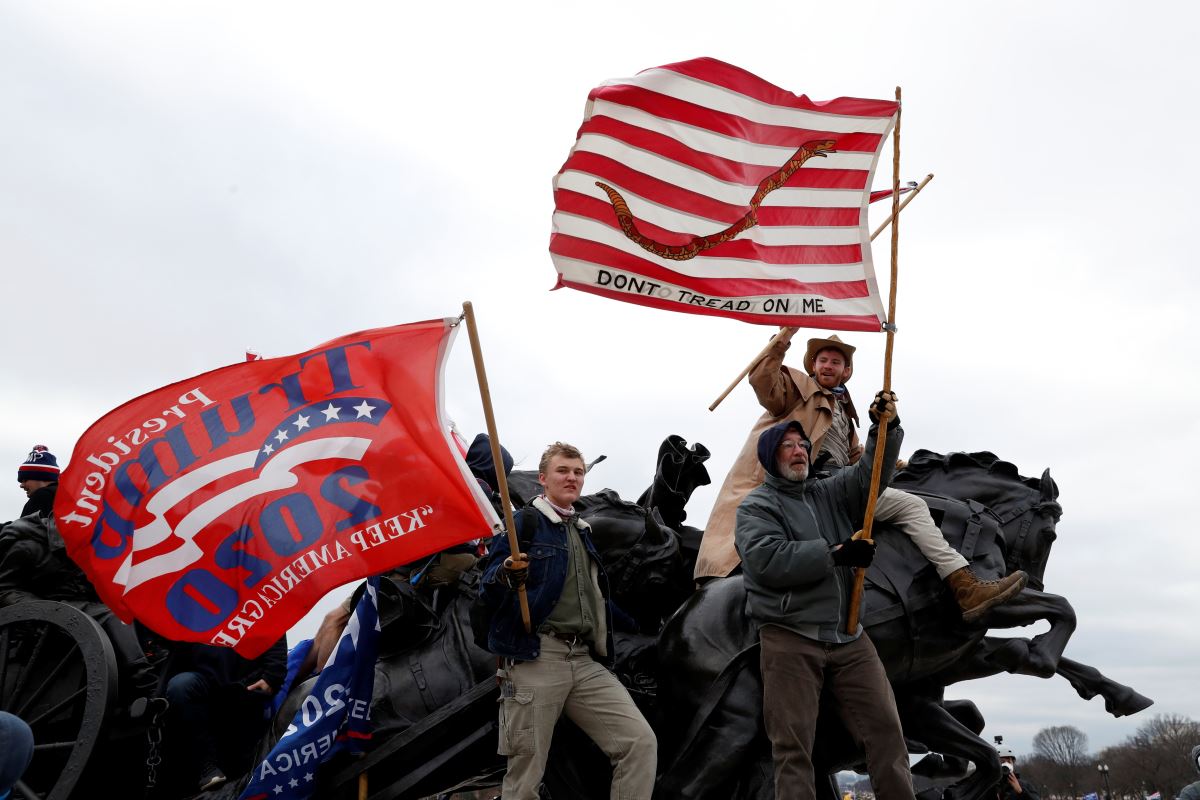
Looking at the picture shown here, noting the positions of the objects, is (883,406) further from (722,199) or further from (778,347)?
(722,199)

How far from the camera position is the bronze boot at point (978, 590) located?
671 cm

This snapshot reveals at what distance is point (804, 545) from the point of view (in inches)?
225

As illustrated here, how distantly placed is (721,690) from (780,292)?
92.3 inches

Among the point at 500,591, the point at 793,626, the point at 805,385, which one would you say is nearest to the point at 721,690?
the point at 793,626

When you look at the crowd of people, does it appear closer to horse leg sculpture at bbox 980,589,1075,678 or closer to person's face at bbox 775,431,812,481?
person's face at bbox 775,431,812,481

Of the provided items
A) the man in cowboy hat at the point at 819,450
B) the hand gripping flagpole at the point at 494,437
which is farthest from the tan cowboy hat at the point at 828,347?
the hand gripping flagpole at the point at 494,437

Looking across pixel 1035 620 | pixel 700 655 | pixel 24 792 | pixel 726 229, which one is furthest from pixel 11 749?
pixel 1035 620

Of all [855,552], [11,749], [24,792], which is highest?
[855,552]

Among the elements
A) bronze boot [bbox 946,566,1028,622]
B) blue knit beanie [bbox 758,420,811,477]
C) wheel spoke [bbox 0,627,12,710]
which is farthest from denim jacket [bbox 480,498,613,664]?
wheel spoke [bbox 0,627,12,710]

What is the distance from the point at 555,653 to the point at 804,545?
4.75 ft

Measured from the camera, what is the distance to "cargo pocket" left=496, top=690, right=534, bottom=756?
19.7ft

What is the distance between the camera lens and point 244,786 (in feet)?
25.8

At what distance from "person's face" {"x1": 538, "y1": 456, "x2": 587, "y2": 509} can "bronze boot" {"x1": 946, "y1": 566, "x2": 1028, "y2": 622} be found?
237 centimetres

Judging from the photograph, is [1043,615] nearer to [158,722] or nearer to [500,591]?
[500,591]
